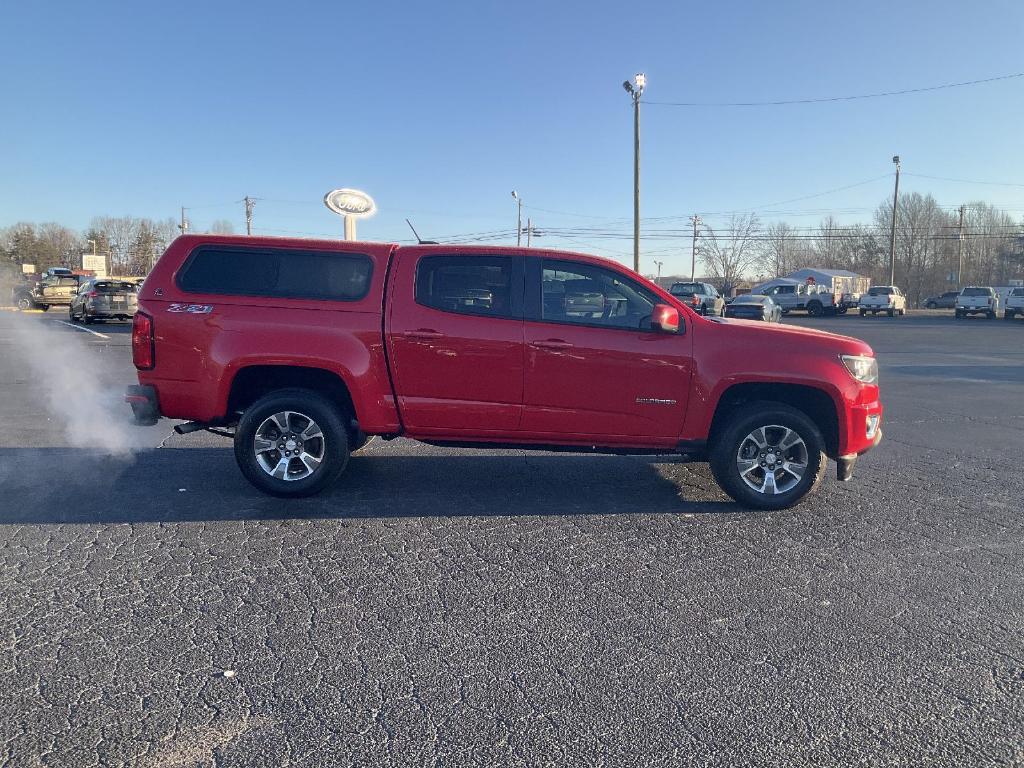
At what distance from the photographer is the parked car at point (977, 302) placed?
41688 mm

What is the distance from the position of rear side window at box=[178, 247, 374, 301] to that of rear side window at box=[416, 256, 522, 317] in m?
0.45

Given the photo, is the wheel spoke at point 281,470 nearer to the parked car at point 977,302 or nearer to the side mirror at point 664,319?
the side mirror at point 664,319

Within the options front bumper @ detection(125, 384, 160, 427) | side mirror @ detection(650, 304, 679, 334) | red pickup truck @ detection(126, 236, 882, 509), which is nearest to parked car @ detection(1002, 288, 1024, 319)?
red pickup truck @ detection(126, 236, 882, 509)

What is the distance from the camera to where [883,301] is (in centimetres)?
4506

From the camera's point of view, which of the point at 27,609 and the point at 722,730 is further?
the point at 27,609

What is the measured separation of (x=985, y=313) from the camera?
4247 cm

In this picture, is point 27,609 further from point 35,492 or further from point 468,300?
point 468,300

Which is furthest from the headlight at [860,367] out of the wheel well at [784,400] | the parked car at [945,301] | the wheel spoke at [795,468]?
the parked car at [945,301]

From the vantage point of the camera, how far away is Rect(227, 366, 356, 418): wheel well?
5812 mm

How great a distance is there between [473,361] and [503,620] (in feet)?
7.56

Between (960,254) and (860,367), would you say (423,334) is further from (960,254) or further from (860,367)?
(960,254)

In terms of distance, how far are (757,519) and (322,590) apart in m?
3.16

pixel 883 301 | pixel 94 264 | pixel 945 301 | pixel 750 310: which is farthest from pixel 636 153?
pixel 94 264

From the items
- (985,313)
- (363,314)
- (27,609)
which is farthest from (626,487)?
(985,313)
